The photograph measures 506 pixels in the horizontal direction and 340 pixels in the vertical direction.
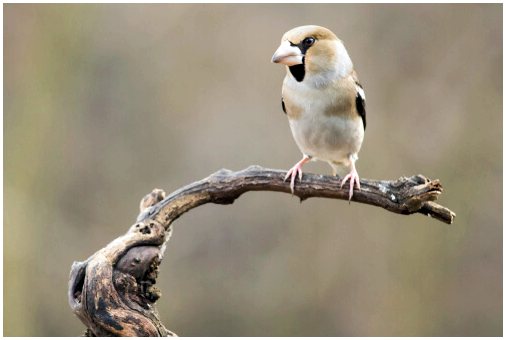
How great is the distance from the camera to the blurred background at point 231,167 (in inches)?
169

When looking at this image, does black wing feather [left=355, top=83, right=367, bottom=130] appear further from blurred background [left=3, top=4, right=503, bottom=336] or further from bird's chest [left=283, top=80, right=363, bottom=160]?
blurred background [left=3, top=4, right=503, bottom=336]

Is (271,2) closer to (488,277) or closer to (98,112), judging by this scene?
(98,112)

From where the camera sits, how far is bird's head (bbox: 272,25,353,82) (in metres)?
2.24

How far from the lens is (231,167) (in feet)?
14.1

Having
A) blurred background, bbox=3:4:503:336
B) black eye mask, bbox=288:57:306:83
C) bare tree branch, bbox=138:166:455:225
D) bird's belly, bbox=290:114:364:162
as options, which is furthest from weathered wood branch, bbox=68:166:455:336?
blurred background, bbox=3:4:503:336

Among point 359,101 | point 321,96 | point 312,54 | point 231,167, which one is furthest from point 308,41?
point 231,167

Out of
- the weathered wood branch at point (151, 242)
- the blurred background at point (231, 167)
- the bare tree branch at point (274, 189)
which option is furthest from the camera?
the blurred background at point (231, 167)

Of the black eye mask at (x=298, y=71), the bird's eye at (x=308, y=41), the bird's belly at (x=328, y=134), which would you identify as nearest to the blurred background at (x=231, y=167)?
the bird's belly at (x=328, y=134)

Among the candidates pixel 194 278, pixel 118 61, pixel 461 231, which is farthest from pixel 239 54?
pixel 461 231

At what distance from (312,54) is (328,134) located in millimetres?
307

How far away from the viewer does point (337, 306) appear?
14.6 feet

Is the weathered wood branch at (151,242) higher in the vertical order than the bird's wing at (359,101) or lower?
lower

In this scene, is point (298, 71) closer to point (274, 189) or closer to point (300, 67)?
point (300, 67)

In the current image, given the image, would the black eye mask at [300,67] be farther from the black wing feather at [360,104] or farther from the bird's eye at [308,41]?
the black wing feather at [360,104]
